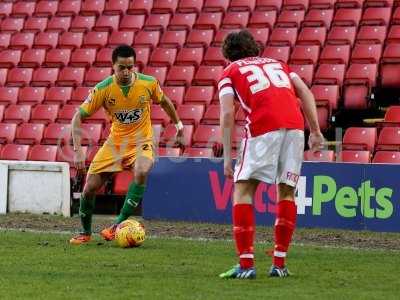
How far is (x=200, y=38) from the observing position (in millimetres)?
19844

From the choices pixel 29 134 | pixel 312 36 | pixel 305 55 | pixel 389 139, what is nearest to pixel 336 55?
pixel 305 55

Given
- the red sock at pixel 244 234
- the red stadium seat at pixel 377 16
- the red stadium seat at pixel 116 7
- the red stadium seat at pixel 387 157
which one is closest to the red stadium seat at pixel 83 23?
the red stadium seat at pixel 116 7

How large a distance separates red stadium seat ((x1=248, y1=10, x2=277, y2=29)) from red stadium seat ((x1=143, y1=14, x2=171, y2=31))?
6.43ft

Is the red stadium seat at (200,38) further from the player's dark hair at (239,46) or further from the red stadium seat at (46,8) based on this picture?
the player's dark hair at (239,46)

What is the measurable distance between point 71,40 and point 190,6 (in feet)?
8.51

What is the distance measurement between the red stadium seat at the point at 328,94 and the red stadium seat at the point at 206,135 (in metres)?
1.73

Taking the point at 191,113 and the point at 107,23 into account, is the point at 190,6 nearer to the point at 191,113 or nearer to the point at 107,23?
the point at 107,23

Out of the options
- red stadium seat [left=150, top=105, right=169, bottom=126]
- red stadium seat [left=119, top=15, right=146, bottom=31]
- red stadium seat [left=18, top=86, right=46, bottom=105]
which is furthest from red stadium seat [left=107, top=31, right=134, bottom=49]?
red stadium seat [left=150, top=105, right=169, bottom=126]

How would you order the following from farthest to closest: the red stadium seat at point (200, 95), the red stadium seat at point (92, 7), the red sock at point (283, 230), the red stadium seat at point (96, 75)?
the red stadium seat at point (92, 7), the red stadium seat at point (96, 75), the red stadium seat at point (200, 95), the red sock at point (283, 230)

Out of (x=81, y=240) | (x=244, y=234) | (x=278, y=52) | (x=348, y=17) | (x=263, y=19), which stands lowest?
(x=81, y=240)

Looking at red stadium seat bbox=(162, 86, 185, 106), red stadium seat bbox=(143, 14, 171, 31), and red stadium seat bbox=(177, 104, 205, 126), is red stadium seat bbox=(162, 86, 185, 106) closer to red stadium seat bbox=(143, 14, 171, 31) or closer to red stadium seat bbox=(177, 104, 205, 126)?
→ red stadium seat bbox=(177, 104, 205, 126)

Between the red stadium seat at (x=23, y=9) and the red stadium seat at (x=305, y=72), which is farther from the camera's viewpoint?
the red stadium seat at (x=23, y=9)

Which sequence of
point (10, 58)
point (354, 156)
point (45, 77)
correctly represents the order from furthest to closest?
point (10, 58) → point (45, 77) → point (354, 156)

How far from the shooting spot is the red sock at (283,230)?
8.21m
